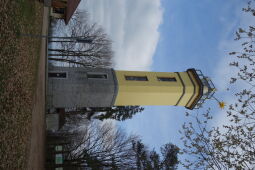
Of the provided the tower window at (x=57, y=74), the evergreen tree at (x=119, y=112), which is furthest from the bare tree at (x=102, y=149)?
the tower window at (x=57, y=74)

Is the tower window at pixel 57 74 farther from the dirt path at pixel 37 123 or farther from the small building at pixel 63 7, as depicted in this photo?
the small building at pixel 63 7

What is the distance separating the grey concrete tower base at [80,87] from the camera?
20.0 meters

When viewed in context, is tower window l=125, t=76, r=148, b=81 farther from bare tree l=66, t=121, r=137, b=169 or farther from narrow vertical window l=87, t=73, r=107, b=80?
bare tree l=66, t=121, r=137, b=169

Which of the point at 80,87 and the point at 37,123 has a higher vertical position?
the point at 80,87

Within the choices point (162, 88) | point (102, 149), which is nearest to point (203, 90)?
point (162, 88)

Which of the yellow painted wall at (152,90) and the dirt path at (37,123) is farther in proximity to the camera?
the yellow painted wall at (152,90)

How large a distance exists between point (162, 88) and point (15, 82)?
47.5 feet

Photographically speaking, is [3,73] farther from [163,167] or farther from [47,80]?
[163,167]

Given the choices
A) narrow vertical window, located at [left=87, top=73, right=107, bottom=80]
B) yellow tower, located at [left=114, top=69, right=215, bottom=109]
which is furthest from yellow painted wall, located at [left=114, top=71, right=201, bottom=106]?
narrow vertical window, located at [left=87, top=73, right=107, bottom=80]

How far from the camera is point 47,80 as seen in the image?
65.0ft

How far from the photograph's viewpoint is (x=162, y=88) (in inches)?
866

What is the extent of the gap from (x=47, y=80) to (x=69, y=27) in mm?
12615

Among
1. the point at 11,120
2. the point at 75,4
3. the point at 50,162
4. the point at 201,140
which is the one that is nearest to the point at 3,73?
the point at 11,120

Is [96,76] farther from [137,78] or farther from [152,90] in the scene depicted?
[152,90]
